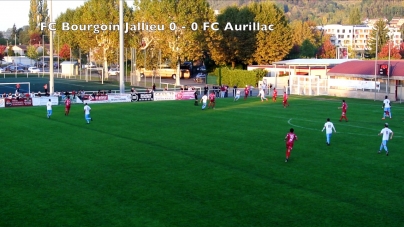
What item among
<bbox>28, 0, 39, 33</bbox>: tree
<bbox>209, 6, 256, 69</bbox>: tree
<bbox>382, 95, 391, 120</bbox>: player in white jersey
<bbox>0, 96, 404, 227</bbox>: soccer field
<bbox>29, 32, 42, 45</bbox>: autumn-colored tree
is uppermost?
<bbox>28, 0, 39, 33</bbox>: tree

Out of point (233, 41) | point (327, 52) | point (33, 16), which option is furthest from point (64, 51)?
point (327, 52)

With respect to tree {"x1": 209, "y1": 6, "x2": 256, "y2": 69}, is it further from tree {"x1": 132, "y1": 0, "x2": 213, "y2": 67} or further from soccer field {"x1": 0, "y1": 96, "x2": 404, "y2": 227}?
soccer field {"x1": 0, "y1": 96, "x2": 404, "y2": 227}

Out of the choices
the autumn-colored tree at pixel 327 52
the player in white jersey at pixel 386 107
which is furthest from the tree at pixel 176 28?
the autumn-colored tree at pixel 327 52

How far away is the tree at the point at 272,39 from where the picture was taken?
9044 cm

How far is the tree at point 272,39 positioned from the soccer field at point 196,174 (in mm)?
52483

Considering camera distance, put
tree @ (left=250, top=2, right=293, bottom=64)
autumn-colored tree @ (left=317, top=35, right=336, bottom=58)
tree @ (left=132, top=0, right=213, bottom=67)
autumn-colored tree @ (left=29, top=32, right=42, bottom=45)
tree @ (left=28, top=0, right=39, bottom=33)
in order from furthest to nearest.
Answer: autumn-colored tree @ (left=29, top=32, right=42, bottom=45) < tree @ (left=28, top=0, right=39, bottom=33) < autumn-colored tree @ (left=317, top=35, right=336, bottom=58) < tree @ (left=250, top=2, right=293, bottom=64) < tree @ (left=132, top=0, right=213, bottom=67)

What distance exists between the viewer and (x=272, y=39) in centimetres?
9044

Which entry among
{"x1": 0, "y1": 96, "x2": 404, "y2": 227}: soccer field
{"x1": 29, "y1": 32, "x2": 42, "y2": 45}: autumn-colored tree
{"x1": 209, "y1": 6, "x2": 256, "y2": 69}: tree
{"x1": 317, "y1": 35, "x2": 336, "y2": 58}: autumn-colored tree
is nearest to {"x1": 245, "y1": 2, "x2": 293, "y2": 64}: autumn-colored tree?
{"x1": 209, "y1": 6, "x2": 256, "y2": 69}: tree

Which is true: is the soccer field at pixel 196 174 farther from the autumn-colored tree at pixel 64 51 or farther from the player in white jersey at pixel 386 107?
the autumn-colored tree at pixel 64 51

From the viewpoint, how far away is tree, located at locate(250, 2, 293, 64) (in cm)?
9044

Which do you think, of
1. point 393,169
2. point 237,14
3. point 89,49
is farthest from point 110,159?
point 89,49

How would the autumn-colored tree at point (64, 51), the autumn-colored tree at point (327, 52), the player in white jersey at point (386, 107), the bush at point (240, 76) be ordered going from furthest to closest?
the autumn-colored tree at point (64, 51)
the autumn-colored tree at point (327, 52)
the bush at point (240, 76)
the player in white jersey at point (386, 107)

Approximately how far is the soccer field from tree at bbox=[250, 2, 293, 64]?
5248cm

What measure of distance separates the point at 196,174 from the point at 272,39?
71.2m
